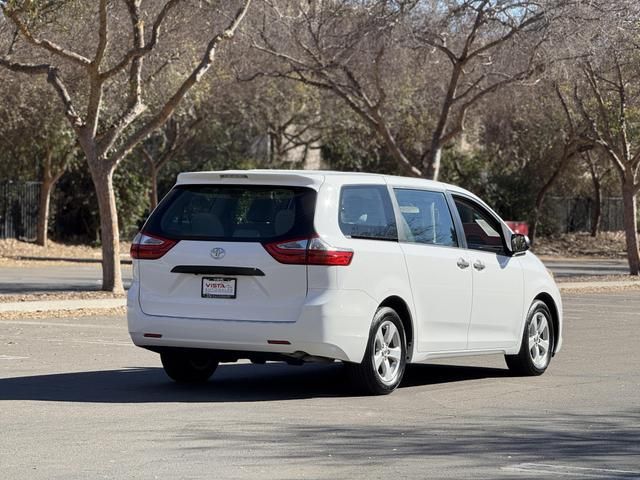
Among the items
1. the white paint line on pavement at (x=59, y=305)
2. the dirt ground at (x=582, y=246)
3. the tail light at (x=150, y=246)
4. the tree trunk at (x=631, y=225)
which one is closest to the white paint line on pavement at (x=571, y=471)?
the tail light at (x=150, y=246)

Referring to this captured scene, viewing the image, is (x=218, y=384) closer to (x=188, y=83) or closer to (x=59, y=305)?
(x=59, y=305)

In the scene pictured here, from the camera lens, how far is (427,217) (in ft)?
40.0

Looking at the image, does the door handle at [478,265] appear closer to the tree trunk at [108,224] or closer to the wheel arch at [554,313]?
the wheel arch at [554,313]

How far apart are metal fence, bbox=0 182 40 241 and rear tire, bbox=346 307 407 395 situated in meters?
35.6

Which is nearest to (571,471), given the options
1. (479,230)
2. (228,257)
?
(228,257)

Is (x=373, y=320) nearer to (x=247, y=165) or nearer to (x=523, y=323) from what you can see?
(x=523, y=323)

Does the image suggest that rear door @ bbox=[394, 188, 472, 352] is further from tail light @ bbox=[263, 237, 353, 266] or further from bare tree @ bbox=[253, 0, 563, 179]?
bare tree @ bbox=[253, 0, 563, 179]

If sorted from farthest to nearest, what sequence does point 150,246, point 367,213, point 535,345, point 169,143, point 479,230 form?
point 169,143, point 535,345, point 479,230, point 367,213, point 150,246

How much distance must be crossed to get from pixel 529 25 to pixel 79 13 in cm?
964

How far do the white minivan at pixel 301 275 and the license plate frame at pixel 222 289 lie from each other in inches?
0.4

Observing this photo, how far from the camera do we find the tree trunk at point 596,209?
55500 mm


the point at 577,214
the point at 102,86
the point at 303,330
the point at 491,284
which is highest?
the point at 102,86

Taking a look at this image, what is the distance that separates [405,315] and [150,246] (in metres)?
2.30

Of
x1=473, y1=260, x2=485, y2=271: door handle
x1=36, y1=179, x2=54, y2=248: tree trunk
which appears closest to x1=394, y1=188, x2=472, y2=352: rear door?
x1=473, y1=260, x2=485, y2=271: door handle
